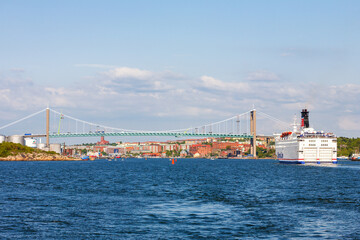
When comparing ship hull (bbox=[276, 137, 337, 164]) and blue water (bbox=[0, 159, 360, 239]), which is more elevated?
ship hull (bbox=[276, 137, 337, 164])

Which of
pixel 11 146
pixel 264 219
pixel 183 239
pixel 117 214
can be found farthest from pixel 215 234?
pixel 11 146

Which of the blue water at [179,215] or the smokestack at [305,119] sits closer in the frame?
the blue water at [179,215]

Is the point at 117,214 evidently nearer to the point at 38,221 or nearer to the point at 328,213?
the point at 38,221

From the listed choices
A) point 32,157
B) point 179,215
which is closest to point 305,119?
point 32,157

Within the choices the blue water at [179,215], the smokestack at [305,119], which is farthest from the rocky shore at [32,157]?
the blue water at [179,215]

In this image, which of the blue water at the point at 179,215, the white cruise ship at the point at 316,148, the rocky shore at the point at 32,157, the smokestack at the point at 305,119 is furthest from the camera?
the rocky shore at the point at 32,157

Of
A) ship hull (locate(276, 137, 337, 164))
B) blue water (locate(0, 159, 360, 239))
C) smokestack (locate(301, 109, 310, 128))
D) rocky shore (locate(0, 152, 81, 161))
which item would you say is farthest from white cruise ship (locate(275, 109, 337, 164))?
rocky shore (locate(0, 152, 81, 161))

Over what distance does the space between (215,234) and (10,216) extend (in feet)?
40.2

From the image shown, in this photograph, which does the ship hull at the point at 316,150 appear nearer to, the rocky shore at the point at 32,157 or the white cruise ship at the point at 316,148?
the white cruise ship at the point at 316,148

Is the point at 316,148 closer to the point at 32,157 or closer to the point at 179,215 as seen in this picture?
the point at 179,215

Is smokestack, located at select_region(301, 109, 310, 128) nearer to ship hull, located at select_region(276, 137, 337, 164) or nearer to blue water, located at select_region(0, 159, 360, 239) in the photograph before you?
ship hull, located at select_region(276, 137, 337, 164)

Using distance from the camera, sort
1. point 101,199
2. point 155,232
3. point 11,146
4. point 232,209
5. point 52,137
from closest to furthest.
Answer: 1. point 155,232
2. point 232,209
3. point 101,199
4. point 11,146
5. point 52,137

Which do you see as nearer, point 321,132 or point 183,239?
point 183,239

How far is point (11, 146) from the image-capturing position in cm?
15462
